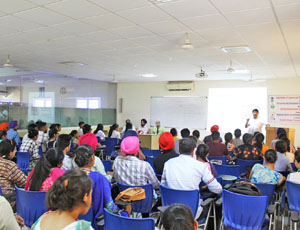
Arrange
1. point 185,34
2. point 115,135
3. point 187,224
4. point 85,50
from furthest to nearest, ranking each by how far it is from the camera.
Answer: point 115,135 < point 85,50 < point 185,34 < point 187,224

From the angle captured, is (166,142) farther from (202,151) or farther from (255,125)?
(255,125)

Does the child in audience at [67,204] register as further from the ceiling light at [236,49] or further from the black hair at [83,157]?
the ceiling light at [236,49]

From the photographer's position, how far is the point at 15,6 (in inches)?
135

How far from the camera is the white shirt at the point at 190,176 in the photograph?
2.94 meters

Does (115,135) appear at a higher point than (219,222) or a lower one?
higher

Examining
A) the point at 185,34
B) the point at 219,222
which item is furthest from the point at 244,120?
the point at 219,222

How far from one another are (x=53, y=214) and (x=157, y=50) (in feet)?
15.3

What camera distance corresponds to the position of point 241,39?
4688 millimetres

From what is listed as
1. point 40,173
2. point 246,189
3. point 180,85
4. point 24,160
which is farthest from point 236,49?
point 180,85

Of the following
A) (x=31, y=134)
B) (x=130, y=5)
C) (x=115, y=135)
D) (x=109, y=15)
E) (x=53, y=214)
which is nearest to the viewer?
(x=53, y=214)

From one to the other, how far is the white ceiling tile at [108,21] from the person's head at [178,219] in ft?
9.89

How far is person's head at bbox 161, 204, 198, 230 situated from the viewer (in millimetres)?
1269

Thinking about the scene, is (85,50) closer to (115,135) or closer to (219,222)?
(115,135)

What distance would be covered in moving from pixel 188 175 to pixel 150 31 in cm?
247
